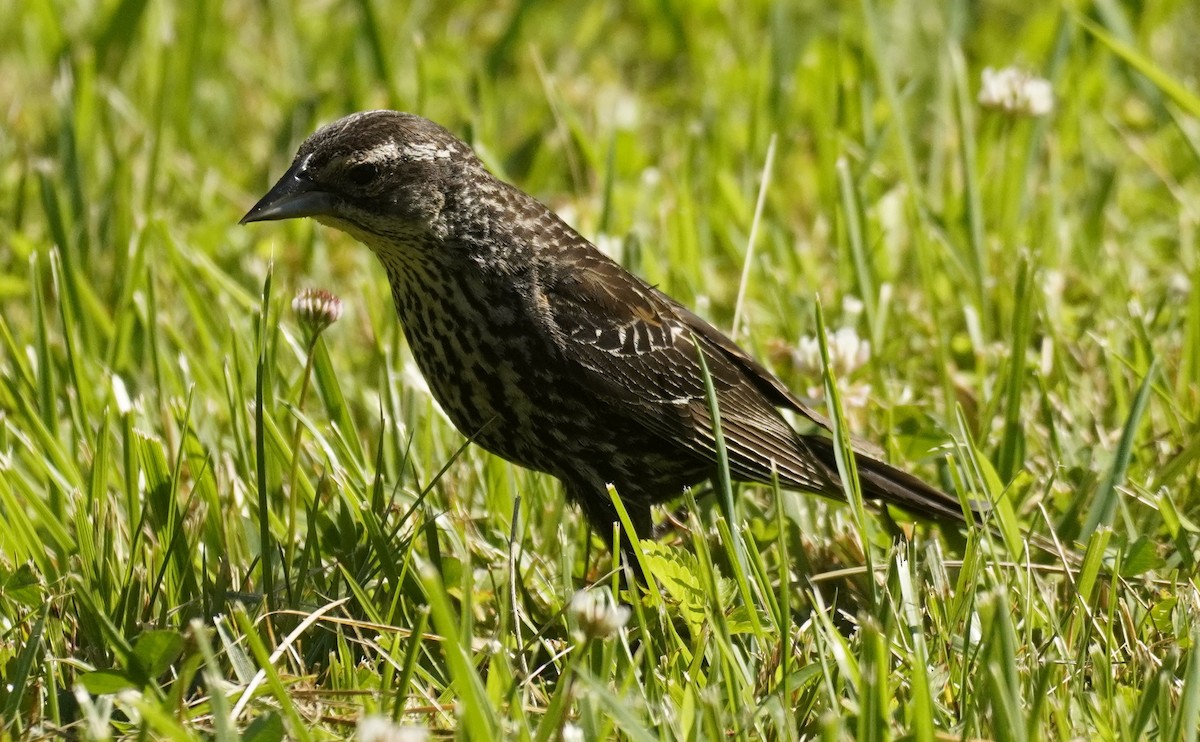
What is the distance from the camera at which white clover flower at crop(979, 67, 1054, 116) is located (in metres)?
5.04

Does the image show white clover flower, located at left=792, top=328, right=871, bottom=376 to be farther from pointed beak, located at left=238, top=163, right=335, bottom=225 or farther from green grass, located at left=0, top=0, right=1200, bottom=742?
pointed beak, located at left=238, top=163, right=335, bottom=225

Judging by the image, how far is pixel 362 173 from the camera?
371cm

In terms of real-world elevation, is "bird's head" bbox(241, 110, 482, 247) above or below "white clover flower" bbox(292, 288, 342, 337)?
above

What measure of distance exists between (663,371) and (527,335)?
39cm

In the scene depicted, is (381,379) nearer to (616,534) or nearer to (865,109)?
(616,534)

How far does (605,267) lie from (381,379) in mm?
732

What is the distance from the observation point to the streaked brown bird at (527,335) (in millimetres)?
3668

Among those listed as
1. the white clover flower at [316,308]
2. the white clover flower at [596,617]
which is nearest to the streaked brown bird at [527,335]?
the white clover flower at [316,308]

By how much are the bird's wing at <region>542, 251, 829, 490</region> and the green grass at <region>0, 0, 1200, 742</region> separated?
0.21 meters

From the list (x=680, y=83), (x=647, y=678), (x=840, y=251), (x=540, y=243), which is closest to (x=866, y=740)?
(x=647, y=678)

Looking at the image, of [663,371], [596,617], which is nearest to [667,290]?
[663,371]

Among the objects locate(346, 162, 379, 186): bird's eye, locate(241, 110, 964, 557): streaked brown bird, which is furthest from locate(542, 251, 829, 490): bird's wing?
locate(346, 162, 379, 186): bird's eye

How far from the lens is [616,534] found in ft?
11.2

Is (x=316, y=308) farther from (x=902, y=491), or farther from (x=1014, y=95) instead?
(x=1014, y=95)
